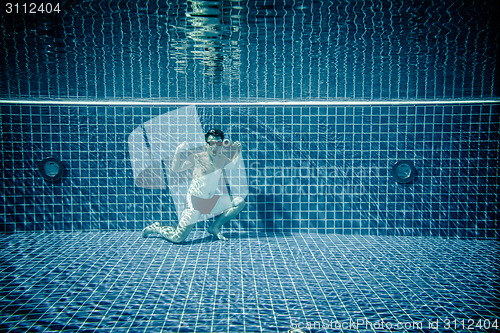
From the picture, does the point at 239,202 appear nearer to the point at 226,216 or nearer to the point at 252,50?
the point at 226,216

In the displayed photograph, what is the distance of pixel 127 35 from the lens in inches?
83.6

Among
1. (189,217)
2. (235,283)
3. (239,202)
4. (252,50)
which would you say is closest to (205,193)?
(189,217)

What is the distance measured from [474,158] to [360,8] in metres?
3.35

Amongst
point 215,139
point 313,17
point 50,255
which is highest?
point 313,17

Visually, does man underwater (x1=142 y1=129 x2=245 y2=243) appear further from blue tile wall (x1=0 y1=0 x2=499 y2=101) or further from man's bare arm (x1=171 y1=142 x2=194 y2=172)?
blue tile wall (x1=0 y1=0 x2=499 y2=101)

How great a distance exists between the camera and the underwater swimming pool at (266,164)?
195 centimetres

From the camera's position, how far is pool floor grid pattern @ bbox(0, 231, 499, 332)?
195 cm

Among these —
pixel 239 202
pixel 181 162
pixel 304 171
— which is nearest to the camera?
pixel 239 202

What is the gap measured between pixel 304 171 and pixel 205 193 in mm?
1425

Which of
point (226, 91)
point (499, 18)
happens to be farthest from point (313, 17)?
point (226, 91)

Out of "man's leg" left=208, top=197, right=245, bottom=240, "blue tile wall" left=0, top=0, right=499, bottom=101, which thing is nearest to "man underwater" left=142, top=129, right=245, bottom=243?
"man's leg" left=208, top=197, right=245, bottom=240

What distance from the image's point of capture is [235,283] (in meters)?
2.43

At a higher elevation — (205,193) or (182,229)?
(205,193)

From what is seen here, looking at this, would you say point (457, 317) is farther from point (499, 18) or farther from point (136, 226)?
point (136, 226)
